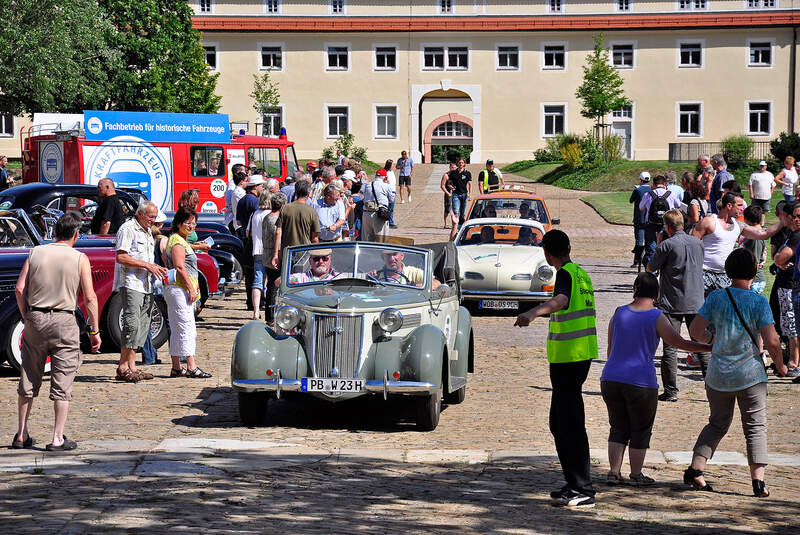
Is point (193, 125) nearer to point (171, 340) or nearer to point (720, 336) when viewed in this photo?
point (171, 340)

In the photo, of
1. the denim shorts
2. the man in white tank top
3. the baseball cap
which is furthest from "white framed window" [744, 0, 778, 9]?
the baseball cap

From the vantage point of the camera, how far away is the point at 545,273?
16.9 meters

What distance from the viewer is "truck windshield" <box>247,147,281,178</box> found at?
91.8 ft

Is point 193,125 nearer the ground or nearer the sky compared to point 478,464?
nearer the sky

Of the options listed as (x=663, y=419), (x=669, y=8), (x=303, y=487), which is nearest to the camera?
(x=303, y=487)

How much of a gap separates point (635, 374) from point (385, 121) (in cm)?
5964

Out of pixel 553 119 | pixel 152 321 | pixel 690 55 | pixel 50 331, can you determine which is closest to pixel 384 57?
pixel 553 119

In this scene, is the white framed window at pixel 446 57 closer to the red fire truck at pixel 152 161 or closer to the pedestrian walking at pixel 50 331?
the red fire truck at pixel 152 161

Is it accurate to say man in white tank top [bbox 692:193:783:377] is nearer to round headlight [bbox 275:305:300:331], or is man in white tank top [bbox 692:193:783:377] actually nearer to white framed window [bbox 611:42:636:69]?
round headlight [bbox 275:305:300:331]

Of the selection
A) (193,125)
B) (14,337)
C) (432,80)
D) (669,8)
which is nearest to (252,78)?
(432,80)

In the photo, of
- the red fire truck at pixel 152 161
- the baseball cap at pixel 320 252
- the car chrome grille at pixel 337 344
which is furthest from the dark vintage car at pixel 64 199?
the red fire truck at pixel 152 161

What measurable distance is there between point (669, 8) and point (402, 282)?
2331 inches

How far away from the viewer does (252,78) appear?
65875mm

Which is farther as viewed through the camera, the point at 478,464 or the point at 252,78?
the point at 252,78
